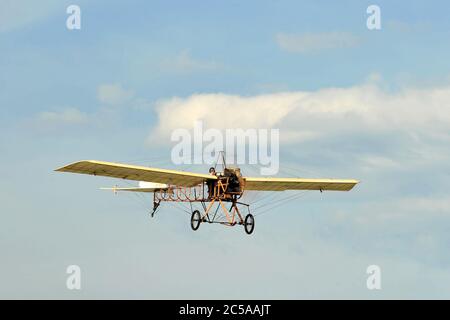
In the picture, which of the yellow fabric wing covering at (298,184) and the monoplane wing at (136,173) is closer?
the monoplane wing at (136,173)

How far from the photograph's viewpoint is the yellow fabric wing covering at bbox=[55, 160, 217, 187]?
4019cm

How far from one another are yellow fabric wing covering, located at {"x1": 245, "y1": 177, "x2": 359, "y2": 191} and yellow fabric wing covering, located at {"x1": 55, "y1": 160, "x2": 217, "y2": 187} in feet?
14.0

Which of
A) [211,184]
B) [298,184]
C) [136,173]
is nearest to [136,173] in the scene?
[136,173]

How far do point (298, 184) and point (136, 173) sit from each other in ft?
40.2

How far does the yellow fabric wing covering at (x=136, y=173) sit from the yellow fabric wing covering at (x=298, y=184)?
4260 millimetres

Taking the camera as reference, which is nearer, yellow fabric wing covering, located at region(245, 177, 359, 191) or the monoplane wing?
the monoplane wing

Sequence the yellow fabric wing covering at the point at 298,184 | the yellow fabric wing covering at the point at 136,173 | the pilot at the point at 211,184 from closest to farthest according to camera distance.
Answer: the yellow fabric wing covering at the point at 136,173
the pilot at the point at 211,184
the yellow fabric wing covering at the point at 298,184

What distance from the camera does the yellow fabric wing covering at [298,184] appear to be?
163 feet

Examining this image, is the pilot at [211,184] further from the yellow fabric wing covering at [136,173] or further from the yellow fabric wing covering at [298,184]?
the yellow fabric wing covering at [298,184]

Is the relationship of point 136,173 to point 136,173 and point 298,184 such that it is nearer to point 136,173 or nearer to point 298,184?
point 136,173

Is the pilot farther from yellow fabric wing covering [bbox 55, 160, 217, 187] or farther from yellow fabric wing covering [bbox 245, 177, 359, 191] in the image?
yellow fabric wing covering [bbox 245, 177, 359, 191]
